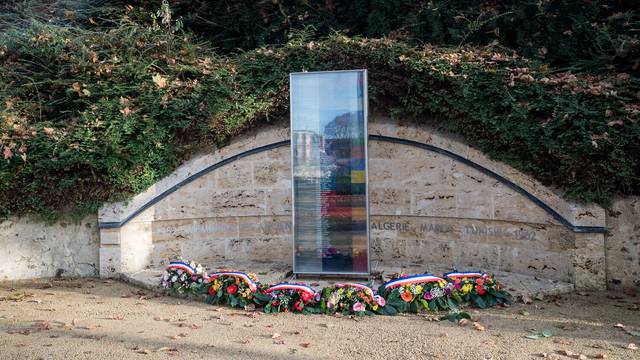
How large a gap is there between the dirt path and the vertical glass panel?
1179mm

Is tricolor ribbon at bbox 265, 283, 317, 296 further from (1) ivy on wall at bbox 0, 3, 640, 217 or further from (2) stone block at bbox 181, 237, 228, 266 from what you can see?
(1) ivy on wall at bbox 0, 3, 640, 217

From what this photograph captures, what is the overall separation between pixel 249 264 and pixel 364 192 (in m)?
2.21

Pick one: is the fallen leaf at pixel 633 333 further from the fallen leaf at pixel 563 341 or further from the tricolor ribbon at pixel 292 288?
the tricolor ribbon at pixel 292 288

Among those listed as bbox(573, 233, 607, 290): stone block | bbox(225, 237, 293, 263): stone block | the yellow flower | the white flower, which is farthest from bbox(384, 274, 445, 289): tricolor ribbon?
bbox(225, 237, 293, 263): stone block

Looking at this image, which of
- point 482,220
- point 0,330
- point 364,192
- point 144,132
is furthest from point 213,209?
point 482,220

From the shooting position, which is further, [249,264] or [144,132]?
[249,264]

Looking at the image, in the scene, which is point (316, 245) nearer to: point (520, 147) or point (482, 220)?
point (482, 220)

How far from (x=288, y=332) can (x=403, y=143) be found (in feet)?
11.2

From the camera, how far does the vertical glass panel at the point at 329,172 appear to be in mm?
5801

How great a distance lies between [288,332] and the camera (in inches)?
171

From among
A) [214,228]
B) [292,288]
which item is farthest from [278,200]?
[292,288]

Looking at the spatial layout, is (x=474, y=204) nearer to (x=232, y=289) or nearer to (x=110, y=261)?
(x=232, y=289)

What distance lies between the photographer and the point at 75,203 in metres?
6.62

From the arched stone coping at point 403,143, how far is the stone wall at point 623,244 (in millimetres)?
170
